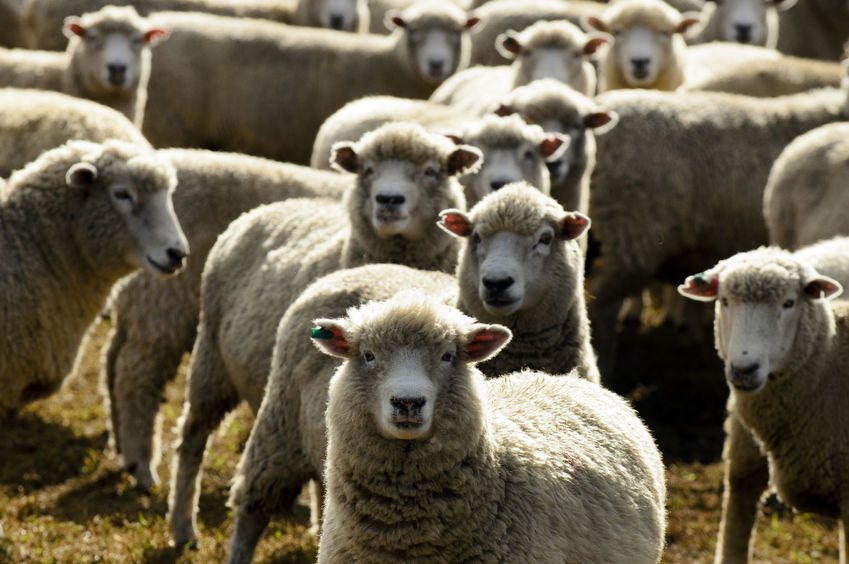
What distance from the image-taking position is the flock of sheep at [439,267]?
4.17 metres

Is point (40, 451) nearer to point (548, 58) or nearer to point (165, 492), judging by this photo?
point (165, 492)

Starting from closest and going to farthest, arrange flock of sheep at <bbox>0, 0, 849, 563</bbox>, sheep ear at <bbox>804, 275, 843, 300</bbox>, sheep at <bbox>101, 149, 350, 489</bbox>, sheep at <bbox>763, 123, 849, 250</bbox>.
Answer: flock of sheep at <bbox>0, 0, 849, 563</bbox>, sheep ear at <bbox>804, 275, 843, 300</bbox>, sheep at <bbox>101, 149, 350, 489</bbox>, sheep at <bbox>763, 123, 849, 250</bbox>

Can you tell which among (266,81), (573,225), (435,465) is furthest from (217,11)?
(435,465)

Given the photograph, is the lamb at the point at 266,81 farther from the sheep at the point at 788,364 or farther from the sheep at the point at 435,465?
the sheep at the point at 435,465

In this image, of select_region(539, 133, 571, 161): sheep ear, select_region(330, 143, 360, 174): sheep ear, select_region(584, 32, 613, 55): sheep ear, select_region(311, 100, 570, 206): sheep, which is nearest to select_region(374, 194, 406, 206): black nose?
select_region(330, 143, 360, 174): sheep ear

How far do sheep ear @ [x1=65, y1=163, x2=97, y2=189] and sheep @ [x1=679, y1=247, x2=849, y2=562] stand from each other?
294 centimetres

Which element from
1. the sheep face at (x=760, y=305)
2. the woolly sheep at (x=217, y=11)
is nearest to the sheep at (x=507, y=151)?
the sheep face at (x=760, y=305)

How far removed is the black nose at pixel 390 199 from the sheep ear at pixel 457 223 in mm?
688

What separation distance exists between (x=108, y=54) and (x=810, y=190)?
550 centimetres

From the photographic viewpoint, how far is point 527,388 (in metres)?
4.74

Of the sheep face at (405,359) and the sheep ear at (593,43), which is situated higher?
the sheep ear at (593,43)

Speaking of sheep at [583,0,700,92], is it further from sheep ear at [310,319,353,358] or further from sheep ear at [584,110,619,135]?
sheep ear at [310,319,353,358]

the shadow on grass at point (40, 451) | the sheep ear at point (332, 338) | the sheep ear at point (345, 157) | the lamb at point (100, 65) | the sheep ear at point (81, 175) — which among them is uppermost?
the sheep ear at point (332, 338)

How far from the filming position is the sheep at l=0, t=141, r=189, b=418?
6469 millimetres
